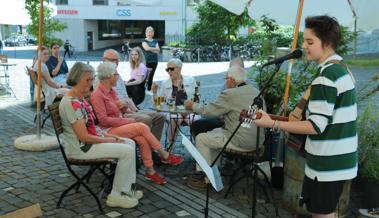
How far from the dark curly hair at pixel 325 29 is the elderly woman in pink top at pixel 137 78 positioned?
5.05 meters

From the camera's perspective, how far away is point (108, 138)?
434 centimetres

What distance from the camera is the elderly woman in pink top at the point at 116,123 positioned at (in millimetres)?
4711

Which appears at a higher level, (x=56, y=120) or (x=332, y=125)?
(x=332, y=125)

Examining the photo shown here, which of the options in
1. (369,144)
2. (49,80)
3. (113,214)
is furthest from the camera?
(49,80)

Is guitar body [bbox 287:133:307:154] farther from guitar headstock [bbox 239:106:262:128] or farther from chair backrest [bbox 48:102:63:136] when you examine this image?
chair backrest [bbox 48:102:63:136]

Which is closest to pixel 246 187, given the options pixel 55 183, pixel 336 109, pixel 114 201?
pixel 114 201

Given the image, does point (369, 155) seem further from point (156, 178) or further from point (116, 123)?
point (116, 123)

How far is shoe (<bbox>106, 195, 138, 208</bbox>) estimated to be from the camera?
4.16m

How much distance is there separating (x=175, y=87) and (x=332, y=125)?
12.4ft

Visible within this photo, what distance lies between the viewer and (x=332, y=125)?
240 centimetres

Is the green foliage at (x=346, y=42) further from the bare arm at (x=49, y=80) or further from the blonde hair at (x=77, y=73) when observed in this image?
the bare arm at (x=49, y=80)

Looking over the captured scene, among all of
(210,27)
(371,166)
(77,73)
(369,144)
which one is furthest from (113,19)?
(371,166)

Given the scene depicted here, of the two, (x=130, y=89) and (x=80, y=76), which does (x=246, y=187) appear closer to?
(x=80, y=76)

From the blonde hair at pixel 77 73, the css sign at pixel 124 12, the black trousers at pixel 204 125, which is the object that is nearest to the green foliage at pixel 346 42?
the black trousers at pixel 204 125
